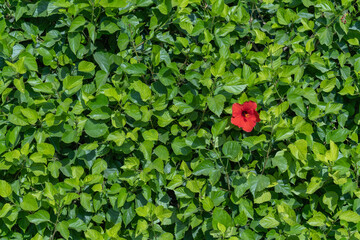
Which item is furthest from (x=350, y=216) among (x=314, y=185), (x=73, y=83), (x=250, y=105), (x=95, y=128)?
(x=73, y=83)

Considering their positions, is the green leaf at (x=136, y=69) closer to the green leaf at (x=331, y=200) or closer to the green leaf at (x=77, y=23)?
the green leaf at (x=77, y=23)

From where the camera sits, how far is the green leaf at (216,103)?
2535mm

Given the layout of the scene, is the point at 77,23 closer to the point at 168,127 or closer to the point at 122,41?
the point at 122,41

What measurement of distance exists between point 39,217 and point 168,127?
0.94 m

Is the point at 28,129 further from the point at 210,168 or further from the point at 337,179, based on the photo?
the point at 337,179

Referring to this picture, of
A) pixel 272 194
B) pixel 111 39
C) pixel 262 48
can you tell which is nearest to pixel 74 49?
pixel 111 39

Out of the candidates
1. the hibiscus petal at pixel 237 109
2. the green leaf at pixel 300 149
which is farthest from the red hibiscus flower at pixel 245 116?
the green leaf at pixel 300 149

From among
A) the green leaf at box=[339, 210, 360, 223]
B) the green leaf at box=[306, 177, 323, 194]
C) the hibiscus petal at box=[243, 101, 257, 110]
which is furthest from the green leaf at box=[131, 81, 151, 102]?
the green leaf at box=[339, 210, 360, 223]

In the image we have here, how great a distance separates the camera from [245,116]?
102 inches

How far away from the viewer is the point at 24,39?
2775 mm

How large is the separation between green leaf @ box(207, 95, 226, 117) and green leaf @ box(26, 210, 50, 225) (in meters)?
1.16

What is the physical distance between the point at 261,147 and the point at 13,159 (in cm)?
148

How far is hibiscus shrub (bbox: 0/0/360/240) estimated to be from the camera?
2.59m

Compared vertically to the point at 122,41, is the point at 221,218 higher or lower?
lower
